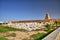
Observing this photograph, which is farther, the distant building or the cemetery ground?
the distant building

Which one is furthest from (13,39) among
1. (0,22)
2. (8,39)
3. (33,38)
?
(0,22)

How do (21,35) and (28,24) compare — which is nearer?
(21,35)

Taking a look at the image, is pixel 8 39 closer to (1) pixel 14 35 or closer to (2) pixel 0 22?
(1) pixel 14 35

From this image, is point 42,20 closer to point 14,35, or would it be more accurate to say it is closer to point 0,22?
point 0,22

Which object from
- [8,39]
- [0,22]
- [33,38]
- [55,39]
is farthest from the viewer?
[0,22]

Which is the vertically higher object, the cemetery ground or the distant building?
the distant building

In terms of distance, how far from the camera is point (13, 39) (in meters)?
6.97

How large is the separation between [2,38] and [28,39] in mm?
1000

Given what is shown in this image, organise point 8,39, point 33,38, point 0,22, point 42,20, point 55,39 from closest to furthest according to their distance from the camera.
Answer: point 55,39 < point 8,39 < point 33,38 < point 0,22 < point 42,20

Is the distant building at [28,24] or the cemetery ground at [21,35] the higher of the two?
the distant building at [28,24]

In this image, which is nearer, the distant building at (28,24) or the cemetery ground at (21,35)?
the cemetery ground at (21,35)

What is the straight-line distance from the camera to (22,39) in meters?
7.06

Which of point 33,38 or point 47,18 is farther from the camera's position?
point 47,18

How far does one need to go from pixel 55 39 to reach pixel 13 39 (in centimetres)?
261
